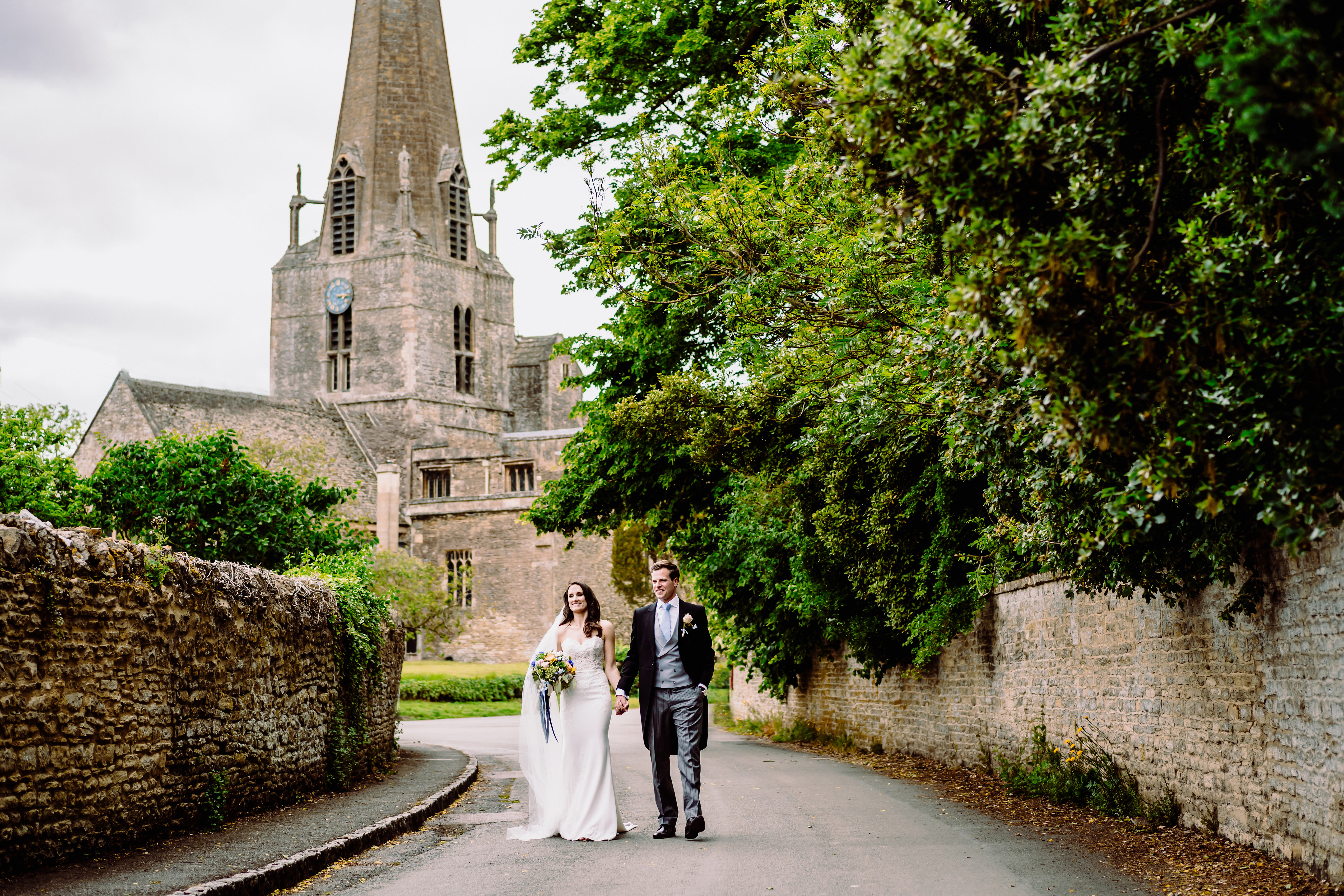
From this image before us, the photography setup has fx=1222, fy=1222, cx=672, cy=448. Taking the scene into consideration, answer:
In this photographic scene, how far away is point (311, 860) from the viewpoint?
26.1ft

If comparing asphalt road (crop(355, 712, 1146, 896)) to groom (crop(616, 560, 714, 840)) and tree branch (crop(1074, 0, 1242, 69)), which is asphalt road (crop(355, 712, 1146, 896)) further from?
tree branch (crop(1074, 0, 1242, 69))

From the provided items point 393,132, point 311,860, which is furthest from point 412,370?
point 311,860

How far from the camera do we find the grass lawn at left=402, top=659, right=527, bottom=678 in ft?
152

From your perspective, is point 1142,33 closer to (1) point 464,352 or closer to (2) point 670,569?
(2) point 670,569

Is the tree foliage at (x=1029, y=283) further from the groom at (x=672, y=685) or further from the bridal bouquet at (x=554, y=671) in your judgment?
the bridal bouquet at (x=554, y=671)

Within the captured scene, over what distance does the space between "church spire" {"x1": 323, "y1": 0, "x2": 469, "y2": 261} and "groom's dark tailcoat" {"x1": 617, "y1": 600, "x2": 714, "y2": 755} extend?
62151mm

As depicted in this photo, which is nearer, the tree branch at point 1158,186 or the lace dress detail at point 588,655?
the tree branch at point 1158,186

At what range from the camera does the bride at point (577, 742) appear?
9.30 meters

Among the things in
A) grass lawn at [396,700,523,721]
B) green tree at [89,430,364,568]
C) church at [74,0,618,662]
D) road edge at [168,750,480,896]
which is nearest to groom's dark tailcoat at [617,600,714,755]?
road edge at [168,750,480,896]

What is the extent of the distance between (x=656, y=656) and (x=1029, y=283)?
498 cm

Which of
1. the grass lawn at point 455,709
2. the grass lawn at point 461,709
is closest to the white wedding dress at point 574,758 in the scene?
the grass lawn at point 455,709

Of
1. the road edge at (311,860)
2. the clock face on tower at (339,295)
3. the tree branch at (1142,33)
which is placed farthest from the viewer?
the clock face on tower at (339,295)

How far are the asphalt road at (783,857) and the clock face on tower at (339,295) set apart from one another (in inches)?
2366

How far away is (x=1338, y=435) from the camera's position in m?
4.86
